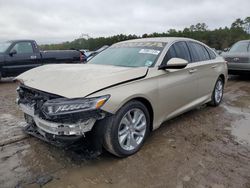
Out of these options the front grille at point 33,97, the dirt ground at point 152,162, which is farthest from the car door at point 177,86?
the front grille at point 33,97

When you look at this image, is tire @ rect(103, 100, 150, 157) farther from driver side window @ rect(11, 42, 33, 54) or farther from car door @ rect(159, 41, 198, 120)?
driver side window @ rect(11, 42, 33, 54)

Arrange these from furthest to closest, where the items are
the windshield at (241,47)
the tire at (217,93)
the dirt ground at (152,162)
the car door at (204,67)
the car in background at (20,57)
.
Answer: the windshield at (241,47), the car in background at (20,57), the tire at (217,93), the car door at (204,67), the dirt ground at (152,162)

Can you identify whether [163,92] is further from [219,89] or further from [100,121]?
[219,89]

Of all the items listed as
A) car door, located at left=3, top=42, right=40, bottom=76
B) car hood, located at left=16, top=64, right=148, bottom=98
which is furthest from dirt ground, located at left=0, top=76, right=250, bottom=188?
car door, located at left=3, top=42, right=40, bottom=76

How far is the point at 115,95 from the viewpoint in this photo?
112 inches

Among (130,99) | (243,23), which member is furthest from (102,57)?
(243,23)

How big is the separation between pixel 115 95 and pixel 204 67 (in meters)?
2.65

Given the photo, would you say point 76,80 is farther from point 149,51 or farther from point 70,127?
point 149,51

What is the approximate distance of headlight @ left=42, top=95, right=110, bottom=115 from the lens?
2.60 metres

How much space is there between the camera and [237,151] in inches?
135

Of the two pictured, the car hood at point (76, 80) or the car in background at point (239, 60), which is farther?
the car in background at point (239, 60)

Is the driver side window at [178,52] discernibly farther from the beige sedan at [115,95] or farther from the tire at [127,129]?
the tire at [127,129]

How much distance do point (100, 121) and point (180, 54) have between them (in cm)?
217

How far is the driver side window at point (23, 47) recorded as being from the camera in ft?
32.3
